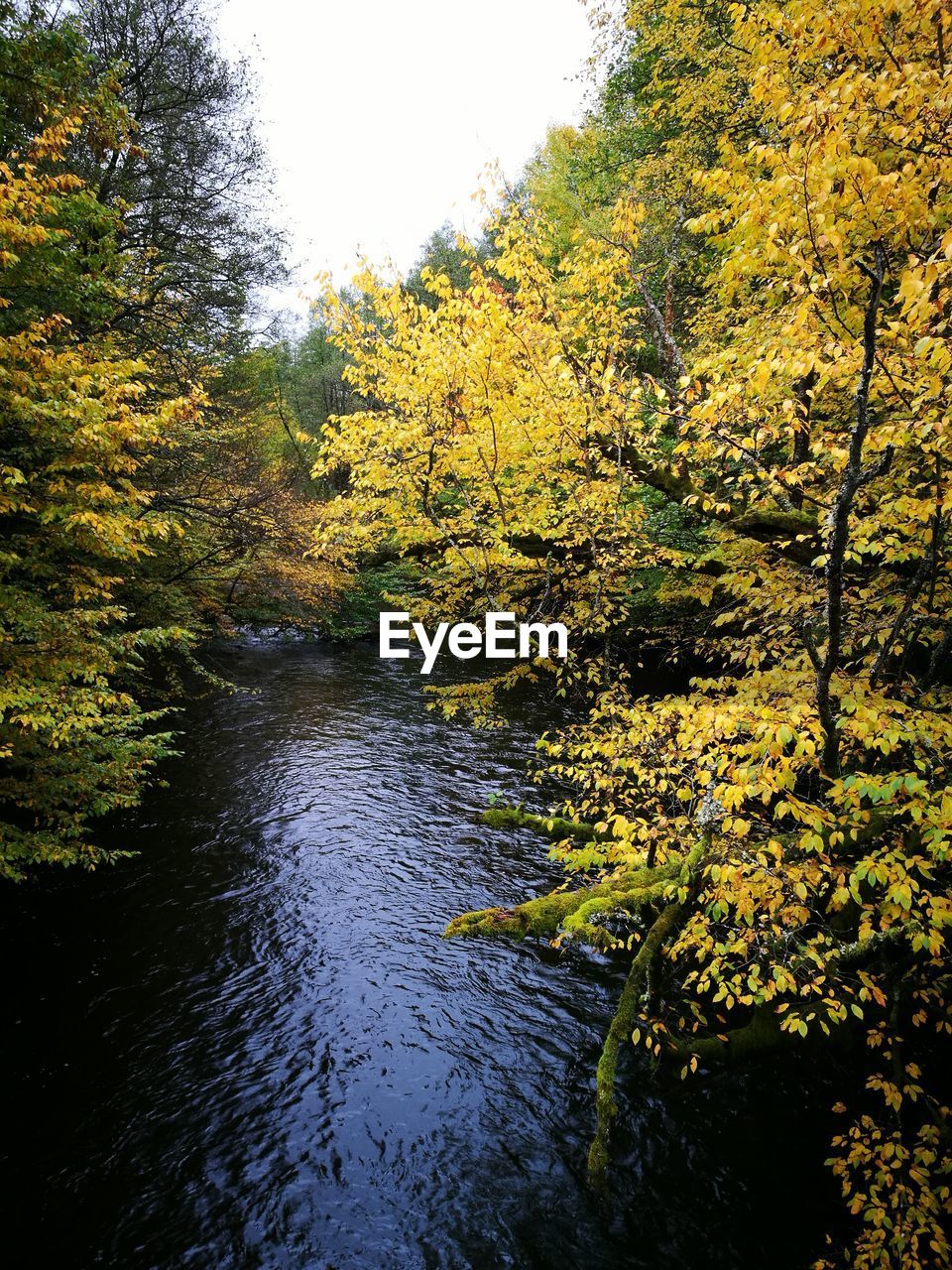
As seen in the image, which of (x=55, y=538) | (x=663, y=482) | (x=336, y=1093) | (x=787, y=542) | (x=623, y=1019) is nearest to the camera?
(x=623, y=1019)

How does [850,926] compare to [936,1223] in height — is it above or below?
above

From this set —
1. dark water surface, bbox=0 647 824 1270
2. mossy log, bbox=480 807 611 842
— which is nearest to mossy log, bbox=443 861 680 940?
mossy log, bbox=480 807 611 842

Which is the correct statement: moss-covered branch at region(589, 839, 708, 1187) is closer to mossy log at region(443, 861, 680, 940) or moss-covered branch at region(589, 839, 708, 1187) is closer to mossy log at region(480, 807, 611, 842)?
mossy log at region(443, 861, 680, 940)

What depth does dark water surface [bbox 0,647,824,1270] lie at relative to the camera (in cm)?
471

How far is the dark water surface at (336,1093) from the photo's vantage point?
4.71 m

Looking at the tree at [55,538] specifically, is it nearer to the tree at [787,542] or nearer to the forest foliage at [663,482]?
the forest foliage at [663,482]

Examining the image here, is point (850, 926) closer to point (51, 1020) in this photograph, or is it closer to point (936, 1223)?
point (936, 1223)

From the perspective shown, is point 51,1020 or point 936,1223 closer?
point 936,1223

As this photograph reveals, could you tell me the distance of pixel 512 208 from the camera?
281 inches

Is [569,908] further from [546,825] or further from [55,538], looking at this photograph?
[55,538]

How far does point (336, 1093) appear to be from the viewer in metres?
5.91

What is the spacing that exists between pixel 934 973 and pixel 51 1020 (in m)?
9.11

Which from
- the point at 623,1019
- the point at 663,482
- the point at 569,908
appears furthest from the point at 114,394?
the point at 623,1019

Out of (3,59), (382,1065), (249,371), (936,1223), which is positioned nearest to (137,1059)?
(382,1065)
